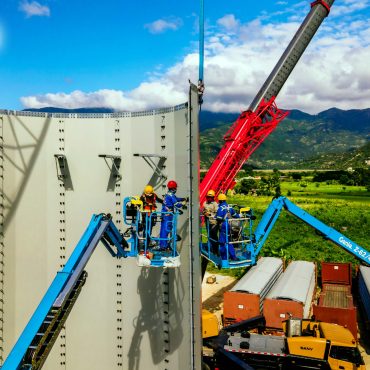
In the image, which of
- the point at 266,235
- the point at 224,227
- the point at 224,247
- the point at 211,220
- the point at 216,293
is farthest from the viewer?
the point at 216,293

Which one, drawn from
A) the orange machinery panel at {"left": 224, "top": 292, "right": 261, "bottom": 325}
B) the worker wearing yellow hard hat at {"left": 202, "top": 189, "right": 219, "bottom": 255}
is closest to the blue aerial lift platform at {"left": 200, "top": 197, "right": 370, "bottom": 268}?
the worker wearing yellow hard hat at {"left": 202, "top": 189, "right": 219, "bottom": 255}

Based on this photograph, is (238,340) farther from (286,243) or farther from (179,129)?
(286,243)

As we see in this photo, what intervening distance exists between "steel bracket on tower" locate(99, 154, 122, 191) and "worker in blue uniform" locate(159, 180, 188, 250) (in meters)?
1.26

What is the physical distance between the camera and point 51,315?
547 cm

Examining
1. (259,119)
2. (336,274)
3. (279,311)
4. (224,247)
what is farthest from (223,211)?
(336,274)

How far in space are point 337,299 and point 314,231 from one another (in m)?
19.9

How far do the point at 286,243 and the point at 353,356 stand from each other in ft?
73.9

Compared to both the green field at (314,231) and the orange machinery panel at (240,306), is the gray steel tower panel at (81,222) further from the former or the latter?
the orange machinery panel at (240,306)

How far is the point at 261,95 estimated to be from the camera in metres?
18.8

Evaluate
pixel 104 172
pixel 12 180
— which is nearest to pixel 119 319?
pixel 104 172

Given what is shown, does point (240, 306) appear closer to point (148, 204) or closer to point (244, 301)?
point (244, 301)

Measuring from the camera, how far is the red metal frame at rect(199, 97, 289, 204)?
17.7m

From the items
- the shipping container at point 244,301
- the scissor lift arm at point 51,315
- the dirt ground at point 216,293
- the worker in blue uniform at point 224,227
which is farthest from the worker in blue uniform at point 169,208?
the dirt ground at point 216,293

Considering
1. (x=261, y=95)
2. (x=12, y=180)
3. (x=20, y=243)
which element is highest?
(x=261, y=95)
